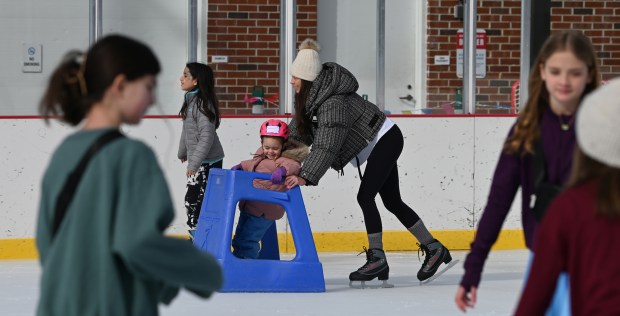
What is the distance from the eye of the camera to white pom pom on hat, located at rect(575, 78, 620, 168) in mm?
2148

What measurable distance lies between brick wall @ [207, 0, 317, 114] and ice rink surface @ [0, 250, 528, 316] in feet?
6.71

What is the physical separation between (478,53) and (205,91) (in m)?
2.86

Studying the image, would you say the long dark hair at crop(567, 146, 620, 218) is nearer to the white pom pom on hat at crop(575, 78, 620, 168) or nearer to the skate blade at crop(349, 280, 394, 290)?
the white pom pom on hat at crop(575, 78, 620, 168)

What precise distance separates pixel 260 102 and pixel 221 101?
0.96 ft

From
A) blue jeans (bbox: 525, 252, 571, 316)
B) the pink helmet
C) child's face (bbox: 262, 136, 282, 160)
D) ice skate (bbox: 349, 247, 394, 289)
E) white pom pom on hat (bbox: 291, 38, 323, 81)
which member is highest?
white pom pom on hat (bbox: 291, 38, 323, 81)

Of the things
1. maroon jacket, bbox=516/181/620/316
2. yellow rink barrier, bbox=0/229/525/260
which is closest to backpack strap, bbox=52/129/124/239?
maroon jacket, bbox=516/181/620/316

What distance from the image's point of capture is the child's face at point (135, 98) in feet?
8.18

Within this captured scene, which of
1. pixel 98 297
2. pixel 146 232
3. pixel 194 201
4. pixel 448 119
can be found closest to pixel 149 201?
pixel 146 232

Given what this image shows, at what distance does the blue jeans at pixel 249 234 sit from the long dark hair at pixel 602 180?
4773 millimetres

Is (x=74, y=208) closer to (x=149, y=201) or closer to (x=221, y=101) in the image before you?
(x=149, y=201)

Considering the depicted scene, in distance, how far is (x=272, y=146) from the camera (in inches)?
269

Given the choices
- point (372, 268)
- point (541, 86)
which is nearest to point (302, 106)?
point (372, 268)

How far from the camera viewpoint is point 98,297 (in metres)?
2.41

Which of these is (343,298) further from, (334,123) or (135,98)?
(135,98)
